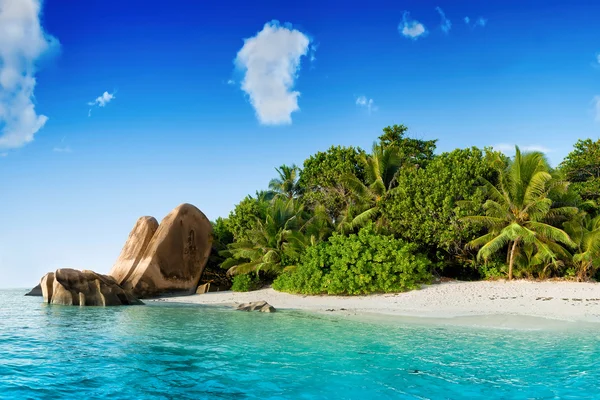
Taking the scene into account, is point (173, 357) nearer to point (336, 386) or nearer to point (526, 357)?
point (336, 386)

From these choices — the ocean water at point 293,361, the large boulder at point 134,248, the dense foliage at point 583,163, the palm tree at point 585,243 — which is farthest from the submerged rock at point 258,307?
the dense foliage at point 583,163

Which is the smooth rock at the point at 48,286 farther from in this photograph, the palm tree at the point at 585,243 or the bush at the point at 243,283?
the palm tree at the point at 585,243

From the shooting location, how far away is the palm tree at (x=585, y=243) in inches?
706

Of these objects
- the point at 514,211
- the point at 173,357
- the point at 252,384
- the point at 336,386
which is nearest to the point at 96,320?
the point at 173,357

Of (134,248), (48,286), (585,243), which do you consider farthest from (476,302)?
(48,286)

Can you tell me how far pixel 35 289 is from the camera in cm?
2600

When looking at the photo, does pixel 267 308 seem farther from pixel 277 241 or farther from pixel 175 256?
pixel 175 256

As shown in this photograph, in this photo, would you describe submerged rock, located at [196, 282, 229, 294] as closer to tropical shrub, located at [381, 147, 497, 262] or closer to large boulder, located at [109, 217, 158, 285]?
large boulder, located at [109, 217, 158, 285]

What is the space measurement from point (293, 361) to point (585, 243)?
633 inches

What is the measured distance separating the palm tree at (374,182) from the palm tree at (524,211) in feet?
14.9

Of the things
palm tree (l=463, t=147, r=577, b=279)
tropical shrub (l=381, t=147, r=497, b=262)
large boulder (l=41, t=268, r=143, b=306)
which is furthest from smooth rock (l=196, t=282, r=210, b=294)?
palm tree (l=463, t=147, r=577, b=279)

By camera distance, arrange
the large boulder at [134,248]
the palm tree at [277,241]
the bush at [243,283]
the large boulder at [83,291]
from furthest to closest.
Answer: the bush at [243,283] < the large boulder at [134,248] < the palm tree at [277,241] < the large boulder at [83,291]

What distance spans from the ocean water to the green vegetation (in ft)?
21.9

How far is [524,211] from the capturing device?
18.5 metres
